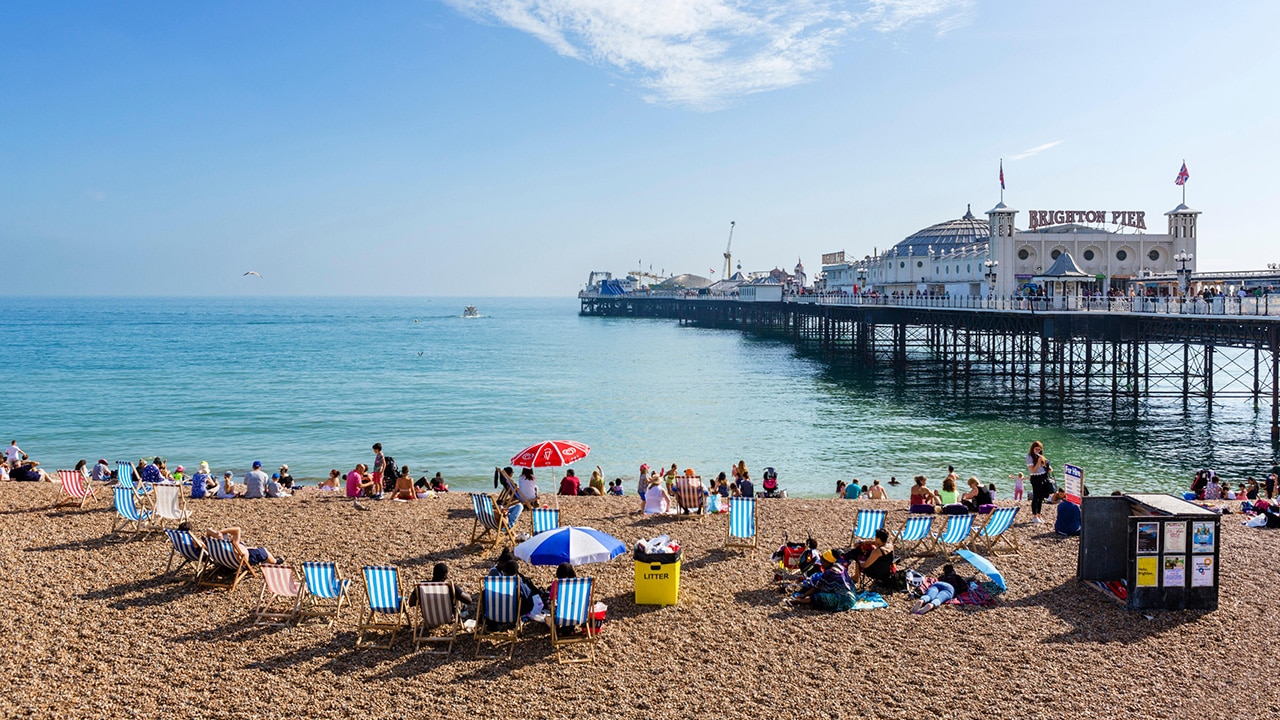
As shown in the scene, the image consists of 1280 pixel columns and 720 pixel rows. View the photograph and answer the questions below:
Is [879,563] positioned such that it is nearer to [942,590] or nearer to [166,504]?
[942,590]

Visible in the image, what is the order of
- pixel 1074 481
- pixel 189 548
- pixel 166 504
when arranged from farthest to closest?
pixel 1074 481 < pixel 166 504 < pixel 189 548

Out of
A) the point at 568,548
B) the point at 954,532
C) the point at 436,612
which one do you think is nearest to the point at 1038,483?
the point at 954,532

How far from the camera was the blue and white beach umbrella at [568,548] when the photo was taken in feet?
25.0

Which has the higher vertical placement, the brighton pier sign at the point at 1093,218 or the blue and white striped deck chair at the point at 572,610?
the brighton pier sign at the point at 1093,218

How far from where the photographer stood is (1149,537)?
7.68m

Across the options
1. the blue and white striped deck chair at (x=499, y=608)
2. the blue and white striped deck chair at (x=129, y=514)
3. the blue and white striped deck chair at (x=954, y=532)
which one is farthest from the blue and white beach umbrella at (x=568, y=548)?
the blue and white striped deck chair at (x=129, y=514)

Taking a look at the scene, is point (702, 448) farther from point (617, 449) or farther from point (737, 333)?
point (737, 333)

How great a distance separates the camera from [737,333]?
79375mm

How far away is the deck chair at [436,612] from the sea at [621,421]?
29.1 feet

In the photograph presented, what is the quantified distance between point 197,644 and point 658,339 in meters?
67.5

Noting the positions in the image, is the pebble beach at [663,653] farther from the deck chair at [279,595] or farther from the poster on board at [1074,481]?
the poster on board at [1074,481]

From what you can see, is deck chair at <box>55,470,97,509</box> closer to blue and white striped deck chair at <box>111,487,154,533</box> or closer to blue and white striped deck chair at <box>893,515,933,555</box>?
blue and white striped deck chair at <box>111,487,154,533</box>

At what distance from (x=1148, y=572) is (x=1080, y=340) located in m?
30.2

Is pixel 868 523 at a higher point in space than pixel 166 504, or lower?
lower
